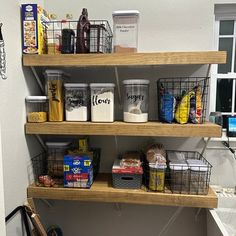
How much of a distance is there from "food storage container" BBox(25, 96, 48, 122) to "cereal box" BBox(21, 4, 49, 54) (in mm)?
290

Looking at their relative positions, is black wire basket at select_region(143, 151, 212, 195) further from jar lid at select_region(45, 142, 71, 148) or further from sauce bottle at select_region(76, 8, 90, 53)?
sauce bottle at select_region(76, 8, 90, 53)

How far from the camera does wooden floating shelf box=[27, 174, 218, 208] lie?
1.31 meters

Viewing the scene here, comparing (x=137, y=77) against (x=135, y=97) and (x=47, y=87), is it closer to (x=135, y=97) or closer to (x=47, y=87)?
(x=135, y=97)

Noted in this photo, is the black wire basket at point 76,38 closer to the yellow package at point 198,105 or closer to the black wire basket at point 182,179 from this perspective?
the yellow package at point 198,105

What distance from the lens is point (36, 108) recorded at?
1504mm

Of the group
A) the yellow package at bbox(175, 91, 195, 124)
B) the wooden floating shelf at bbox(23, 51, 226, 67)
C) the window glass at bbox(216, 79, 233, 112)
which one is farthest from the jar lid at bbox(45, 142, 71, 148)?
the window glass at bbox(216, 79, 233, 112)

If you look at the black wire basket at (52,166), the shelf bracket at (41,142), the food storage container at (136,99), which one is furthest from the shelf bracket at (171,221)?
the shelf bracket at (41,142)

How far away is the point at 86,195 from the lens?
4.57 feet

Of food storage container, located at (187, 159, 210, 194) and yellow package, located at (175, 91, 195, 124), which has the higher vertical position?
yellow package, located at (175, 91, 195, 124)

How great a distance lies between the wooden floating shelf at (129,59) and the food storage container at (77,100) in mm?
154

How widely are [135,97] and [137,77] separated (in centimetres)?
34

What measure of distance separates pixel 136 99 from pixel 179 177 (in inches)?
21.4

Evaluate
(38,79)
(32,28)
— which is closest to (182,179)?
(38,79)

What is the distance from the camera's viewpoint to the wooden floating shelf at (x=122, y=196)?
1.31 metres
